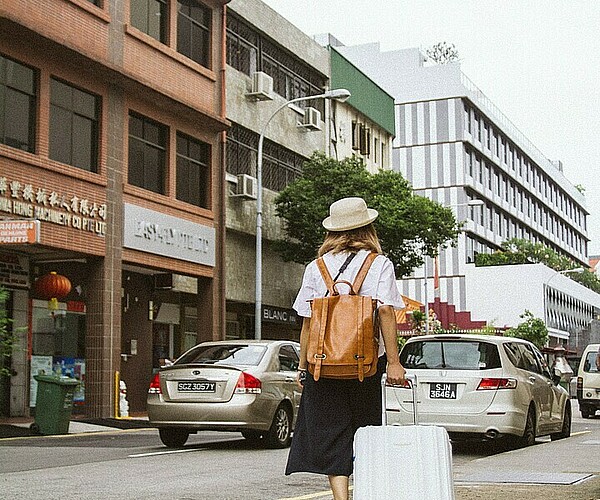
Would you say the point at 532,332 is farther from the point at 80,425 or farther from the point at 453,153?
the point at 80,425

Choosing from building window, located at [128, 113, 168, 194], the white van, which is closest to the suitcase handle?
building window, located at [128, 113, 168, 194]

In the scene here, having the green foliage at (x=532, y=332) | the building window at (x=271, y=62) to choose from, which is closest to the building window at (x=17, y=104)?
the building window at (x=271, y=62)

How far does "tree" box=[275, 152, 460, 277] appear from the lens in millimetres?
33906

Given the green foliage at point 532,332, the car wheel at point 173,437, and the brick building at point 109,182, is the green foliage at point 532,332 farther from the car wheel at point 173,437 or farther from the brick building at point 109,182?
the car wheel at point 173,437

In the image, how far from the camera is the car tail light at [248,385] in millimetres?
14867

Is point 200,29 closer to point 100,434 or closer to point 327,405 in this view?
point 100,434

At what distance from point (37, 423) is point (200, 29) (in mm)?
14200

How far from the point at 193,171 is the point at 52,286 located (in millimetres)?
7027

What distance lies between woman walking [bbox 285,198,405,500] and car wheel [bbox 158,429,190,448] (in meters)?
9.13

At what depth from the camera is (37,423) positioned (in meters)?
19.5

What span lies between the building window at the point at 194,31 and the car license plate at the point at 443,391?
55.6 ft

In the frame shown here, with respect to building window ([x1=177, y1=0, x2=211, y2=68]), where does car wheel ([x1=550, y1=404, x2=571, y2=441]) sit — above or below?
below

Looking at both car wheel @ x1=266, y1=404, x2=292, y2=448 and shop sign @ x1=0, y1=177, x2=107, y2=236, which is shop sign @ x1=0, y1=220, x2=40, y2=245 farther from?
car wheel @ x1=266, y1=404, x2=292, y2=448

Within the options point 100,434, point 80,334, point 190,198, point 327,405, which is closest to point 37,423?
point 100,434
